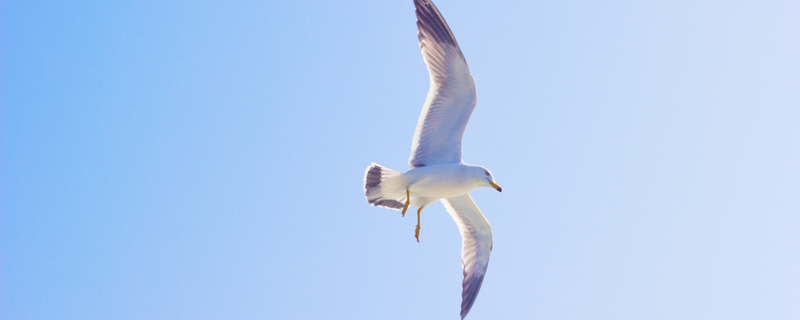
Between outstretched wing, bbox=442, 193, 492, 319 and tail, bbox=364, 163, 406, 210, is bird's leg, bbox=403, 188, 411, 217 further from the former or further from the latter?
outstretched wing, bbox=442, 193, 492, 319

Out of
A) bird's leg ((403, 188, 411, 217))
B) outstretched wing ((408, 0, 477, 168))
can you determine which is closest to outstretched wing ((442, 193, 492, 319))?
bird's leg ((403, 188, 411, 217))

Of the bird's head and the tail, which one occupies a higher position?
the tail

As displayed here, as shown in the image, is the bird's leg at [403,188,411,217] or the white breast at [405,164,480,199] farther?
the bird's leg at [403,188,411,217]

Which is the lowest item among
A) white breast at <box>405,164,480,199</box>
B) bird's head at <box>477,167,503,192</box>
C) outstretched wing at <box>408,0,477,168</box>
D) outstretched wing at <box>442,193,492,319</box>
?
outstretched wing at <box>442,193,492,319</box>

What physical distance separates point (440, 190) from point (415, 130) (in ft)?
2.94

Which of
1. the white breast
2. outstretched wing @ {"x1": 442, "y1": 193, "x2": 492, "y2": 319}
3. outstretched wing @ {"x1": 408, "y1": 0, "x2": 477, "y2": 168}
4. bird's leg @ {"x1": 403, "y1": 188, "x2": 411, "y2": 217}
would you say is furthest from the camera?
outstretched wing @ {"x1": 442, "y1": 193, "x2": 492, "y2": 319}

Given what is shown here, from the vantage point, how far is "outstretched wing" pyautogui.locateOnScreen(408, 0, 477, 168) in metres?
10.2

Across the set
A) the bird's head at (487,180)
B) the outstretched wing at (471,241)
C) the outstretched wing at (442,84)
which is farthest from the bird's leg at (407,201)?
the outstretched wing at (471,241)

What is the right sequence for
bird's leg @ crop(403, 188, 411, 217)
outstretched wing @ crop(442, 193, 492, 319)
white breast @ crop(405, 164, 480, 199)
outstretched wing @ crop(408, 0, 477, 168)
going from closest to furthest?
1. outstretched wing @ crop(408, 0, 477, 168)
2. white breast @ crop(405, 164, 480, 199)
3. bird's leg @ crop(403, 188, 411, 217)
4. outstretched wing @ crop(442, 193, 492, 319)

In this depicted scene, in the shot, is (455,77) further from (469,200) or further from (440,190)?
(469,200)

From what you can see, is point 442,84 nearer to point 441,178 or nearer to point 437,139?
point 437,139

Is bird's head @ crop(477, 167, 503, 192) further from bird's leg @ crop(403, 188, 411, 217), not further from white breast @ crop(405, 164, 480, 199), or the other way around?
bird's leg @ crop(403, 188, 411, 217)

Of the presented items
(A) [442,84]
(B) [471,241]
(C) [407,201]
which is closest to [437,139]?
(A) [442,84]

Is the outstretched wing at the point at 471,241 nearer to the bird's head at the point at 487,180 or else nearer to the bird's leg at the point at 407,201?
the bird's leg at the point at 407,201
